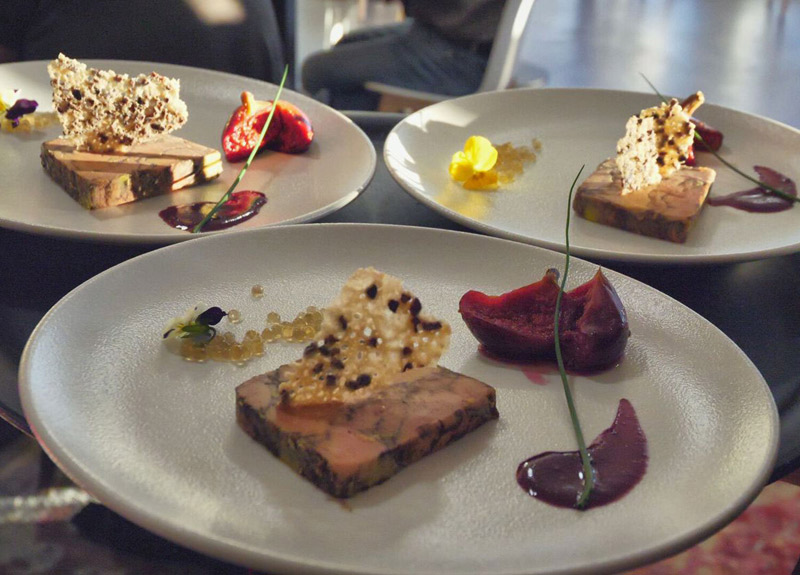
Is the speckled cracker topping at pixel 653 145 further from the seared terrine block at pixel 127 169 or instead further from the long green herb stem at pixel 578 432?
the seared terrine block at pixel 127 169

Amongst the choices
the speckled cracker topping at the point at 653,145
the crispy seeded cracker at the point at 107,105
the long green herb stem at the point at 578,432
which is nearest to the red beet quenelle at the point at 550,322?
the long green herb stem at the point at 578,432

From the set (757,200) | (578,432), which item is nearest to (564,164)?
(757,200)

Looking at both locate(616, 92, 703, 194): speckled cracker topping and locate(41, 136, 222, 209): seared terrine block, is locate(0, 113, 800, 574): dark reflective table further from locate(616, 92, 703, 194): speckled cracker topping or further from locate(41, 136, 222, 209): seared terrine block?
locate(616, 92, 703, 194): speckled cracker topping

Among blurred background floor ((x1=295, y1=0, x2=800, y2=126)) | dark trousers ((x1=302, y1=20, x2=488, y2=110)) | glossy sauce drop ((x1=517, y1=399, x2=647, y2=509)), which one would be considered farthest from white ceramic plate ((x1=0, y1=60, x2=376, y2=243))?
blurred background floor ((x1=295, y1=0, x2=800, y2=126))

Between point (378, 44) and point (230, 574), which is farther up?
point (230, 574)

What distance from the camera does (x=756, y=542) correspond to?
2.46 m

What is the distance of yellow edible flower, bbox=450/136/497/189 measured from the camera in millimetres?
1725

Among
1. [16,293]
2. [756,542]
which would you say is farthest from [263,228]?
[756,542]

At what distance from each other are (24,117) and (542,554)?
58.3 inches

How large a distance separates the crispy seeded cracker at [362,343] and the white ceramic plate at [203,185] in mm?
449

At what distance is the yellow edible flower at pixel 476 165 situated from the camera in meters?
1.72

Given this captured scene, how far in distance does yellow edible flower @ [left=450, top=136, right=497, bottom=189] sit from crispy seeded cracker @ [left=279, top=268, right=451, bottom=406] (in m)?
0.77

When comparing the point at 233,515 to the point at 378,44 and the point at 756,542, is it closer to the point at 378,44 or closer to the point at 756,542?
the point at 756,542

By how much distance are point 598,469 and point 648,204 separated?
75 centimetres
